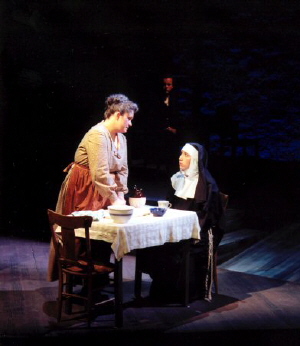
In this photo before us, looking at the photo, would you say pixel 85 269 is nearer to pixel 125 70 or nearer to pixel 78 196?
pixel 78 196

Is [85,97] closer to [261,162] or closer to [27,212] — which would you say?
[27,212]

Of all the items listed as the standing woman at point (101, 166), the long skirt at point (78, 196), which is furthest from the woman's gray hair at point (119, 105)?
the long skirt at point (78, 196)

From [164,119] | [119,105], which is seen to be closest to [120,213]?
[119,105]

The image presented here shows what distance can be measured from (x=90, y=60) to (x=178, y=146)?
206 cm

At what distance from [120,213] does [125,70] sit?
5.85 meters

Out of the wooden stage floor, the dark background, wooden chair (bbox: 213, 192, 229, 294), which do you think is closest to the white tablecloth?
wooden chair (bbox: 213, 192, 229, 294)

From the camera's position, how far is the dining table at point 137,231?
4.39 m

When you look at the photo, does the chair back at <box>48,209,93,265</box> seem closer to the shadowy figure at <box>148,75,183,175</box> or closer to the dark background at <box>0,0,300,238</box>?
the dark background at <box>0,0,300,238</box>

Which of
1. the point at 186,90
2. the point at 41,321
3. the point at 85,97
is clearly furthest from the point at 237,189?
the point at 41,321

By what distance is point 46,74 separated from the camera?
31.4 feet

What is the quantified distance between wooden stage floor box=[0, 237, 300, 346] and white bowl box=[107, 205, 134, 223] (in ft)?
2.81

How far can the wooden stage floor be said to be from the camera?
14.3 ft

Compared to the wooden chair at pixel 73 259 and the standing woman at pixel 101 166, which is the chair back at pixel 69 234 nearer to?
the wooden chair at pixel 73 259

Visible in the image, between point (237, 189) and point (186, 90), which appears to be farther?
point (186, 90)
